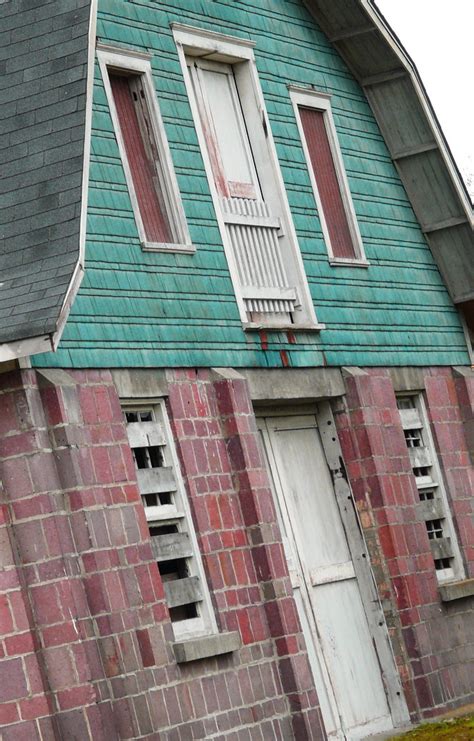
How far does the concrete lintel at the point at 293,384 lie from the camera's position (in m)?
15.9

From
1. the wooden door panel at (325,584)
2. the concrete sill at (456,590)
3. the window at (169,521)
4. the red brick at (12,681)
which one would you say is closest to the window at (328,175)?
the wooden door panel at (325,584)

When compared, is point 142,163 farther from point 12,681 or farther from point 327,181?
point 12,681

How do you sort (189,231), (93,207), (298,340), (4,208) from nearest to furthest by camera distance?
(4,208)
(93,207)
(189,231)
(298,340)

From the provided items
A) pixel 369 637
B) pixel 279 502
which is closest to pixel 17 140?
pixel 279 502

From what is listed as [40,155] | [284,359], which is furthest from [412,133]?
[40,155]

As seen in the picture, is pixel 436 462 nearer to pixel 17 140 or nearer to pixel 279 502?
pixel 279 502

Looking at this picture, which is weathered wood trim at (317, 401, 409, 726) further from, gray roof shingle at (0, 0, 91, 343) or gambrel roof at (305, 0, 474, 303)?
gray roof shingle at (0, 0, 91, 343)

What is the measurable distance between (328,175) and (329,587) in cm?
450

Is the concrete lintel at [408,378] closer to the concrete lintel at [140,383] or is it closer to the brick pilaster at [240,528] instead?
the brick pilaster at [240,528]

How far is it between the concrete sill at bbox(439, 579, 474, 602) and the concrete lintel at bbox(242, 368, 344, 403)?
243cm

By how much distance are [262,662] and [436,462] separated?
489cm

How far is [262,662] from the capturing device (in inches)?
579

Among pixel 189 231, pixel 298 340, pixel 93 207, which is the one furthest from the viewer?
pixel 298 340

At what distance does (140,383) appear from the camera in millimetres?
14172
